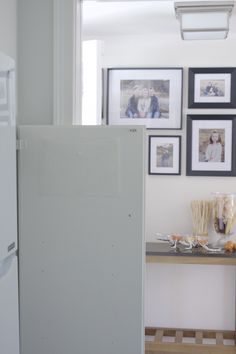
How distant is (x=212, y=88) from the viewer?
373cm

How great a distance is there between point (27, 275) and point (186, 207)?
1.90 meters

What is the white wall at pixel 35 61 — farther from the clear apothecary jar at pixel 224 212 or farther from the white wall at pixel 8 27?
the clear apothecary jar at pixel 224 212

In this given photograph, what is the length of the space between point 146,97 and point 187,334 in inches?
73.0

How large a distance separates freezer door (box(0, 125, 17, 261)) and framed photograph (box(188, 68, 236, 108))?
2453mm

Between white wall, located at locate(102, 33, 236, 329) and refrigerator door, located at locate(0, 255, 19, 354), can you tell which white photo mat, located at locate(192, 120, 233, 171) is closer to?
white wall, located at locate(102, 33, 236, 329)

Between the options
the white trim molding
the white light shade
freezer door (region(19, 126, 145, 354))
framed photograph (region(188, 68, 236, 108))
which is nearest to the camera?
freezer door (region(19, 126, 145, 354))

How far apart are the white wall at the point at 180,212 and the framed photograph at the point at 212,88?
2.0 inches

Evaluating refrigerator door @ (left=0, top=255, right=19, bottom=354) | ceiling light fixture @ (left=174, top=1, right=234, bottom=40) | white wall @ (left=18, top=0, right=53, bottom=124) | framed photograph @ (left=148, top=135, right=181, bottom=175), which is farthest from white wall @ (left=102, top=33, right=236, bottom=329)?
refrigerator door @ (left=0, top=255, right=19, bottom=354)

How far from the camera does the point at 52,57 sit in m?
2.34

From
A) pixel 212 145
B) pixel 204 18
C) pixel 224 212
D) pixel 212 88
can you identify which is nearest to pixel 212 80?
pixel 212 88

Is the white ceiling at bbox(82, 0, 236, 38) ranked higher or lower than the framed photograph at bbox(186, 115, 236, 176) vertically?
higher

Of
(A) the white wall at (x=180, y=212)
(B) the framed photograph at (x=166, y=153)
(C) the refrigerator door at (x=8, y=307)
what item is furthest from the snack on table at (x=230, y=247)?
(C) the refrigerator door at (x=8, y=307)

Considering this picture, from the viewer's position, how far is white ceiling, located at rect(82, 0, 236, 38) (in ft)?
9.69

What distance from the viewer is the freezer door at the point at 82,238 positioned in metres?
2.11
